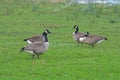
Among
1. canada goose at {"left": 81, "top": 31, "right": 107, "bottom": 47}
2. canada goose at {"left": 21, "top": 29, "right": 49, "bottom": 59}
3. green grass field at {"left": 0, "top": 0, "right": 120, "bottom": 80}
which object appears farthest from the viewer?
canada goose at {"left": 81, "top": 31, "right": 107, "bottom": 47}

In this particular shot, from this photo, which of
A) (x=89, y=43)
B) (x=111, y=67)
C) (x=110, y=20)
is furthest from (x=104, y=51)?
(x=110, y=20)

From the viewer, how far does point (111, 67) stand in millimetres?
16531

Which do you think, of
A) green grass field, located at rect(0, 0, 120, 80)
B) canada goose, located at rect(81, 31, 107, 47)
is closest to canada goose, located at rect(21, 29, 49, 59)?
green grass field, located at rect(0, 0, 120, 80)

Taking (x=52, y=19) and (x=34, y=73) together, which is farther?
(x=52, y=19)

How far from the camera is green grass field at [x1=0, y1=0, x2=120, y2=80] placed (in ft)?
50.8

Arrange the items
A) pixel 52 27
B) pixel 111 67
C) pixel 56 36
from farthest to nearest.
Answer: pixel 52 27
pixel 56 36
pixel 111 67

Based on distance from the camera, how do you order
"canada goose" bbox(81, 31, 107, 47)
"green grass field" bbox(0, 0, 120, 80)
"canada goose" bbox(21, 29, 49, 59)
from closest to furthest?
1. "green grass field" bbox(0, 0, 120, 80)
2. "canada goose" bbox(21, 29, 49, 59)
3. "canada goose" bbox(81, 31, 107, 47)

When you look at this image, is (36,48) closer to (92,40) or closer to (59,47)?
(59,47)

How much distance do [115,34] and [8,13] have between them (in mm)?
12670

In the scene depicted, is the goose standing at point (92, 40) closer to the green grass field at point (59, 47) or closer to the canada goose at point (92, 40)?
the canada goose at point (92, 40)

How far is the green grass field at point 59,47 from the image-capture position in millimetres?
15498

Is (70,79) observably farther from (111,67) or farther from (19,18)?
(19,18)

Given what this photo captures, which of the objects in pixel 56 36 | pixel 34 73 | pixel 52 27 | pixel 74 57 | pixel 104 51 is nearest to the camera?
pixel 34 73

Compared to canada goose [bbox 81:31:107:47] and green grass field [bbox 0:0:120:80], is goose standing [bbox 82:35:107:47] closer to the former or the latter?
canada goose [bbox 81:31:107:47]
